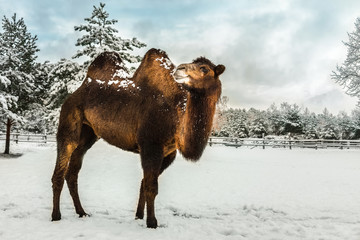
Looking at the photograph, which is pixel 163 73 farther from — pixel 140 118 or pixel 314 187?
pixel 314 187

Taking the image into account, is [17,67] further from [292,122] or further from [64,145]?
[292,122]

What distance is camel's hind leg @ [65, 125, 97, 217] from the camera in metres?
4.94

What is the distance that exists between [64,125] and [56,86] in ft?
44.8

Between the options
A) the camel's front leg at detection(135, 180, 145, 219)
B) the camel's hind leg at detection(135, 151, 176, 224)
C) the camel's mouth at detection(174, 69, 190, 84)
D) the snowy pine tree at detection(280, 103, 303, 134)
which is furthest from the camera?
the snowy pine tree at detection(280, 103, 303, 134)

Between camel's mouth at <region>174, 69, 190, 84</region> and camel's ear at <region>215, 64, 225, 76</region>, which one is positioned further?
camel's ear at <region>215, 64, 225, 76</region>

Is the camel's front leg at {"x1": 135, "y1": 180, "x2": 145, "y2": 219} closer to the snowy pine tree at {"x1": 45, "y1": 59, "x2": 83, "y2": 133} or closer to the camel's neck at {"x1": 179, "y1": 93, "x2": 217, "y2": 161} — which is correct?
the camel's neck at {"x1": 179, "y1": 93, "x2": 217, "y2": 161}

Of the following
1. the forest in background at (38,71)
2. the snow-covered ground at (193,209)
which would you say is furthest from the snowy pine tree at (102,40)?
the snow-covered ground at (193,209)

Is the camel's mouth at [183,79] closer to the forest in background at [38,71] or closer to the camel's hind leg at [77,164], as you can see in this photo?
the camel's hind leg at [77,164]

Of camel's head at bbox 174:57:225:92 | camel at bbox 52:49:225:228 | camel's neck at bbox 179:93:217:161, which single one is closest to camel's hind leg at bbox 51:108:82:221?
camel at bbox 52:49:225:228

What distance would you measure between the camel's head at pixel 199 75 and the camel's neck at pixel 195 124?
0.13 meters

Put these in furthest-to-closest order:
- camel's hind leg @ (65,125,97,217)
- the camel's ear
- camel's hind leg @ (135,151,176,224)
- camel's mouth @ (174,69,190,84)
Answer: camel's hind leg @ (65,125,97,217) → camel's hind leg @ (135,151,176,224) → the camel's ear → camel's mouth @ (174,69,190,84)

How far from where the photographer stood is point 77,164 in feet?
16.5

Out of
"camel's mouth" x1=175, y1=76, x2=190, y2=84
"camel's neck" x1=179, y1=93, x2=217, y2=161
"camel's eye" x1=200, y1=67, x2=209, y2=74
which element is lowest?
"camel's neck" x1=179, y1=93, x2=217, y2=161

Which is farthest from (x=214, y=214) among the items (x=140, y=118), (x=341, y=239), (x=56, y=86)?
(x=56, y=86)
